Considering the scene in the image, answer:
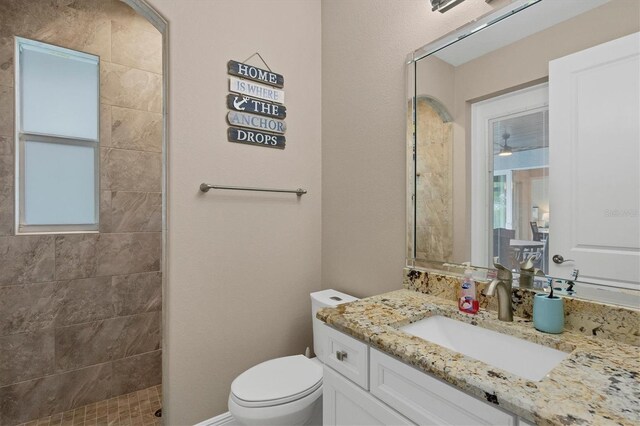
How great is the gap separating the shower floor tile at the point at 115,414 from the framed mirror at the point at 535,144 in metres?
1.98

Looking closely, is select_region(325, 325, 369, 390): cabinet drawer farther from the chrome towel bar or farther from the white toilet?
the chrome towel bar

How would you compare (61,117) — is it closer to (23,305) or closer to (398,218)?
(23,305)

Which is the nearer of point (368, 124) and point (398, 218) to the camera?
point (398, 218)

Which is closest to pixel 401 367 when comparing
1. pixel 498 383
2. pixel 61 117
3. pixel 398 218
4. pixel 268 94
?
pixel 498 383

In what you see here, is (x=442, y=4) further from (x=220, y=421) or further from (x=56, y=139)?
(x=56, y=139)

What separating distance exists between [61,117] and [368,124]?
208cm

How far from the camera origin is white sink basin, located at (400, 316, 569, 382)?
0.93 m

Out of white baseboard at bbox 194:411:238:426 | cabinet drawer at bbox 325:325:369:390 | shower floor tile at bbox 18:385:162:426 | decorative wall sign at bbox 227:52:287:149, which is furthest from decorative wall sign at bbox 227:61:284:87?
shower floor tile at bbox 18:385:162:426

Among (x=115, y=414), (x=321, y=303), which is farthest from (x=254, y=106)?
(x=115, y=414)

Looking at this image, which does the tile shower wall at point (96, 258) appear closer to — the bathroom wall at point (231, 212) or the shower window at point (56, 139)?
the shower window at point (56, 139)

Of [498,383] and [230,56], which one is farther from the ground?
[230,56]

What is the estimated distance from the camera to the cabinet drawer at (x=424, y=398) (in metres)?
0.71

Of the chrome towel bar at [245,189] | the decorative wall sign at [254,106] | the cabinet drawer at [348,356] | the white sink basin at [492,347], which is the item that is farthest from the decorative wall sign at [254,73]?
the white sink basin at [492,347]

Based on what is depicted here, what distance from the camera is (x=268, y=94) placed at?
188 centimetres
